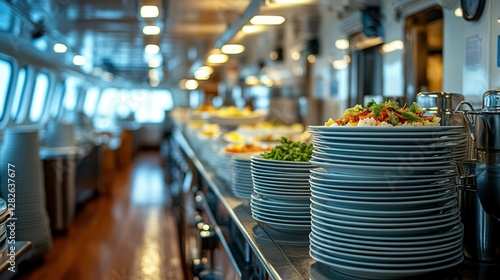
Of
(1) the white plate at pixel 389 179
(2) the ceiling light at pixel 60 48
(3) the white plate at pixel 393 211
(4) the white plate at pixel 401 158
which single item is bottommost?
(3) the white plate at pixel 393 211

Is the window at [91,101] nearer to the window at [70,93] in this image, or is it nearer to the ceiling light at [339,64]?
→ the window at [70,93]

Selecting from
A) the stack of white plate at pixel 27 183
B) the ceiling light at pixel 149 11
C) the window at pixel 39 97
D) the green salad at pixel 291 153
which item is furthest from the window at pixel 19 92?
the green salad at pixel 291 153

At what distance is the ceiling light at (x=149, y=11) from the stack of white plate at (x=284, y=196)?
2104 mm

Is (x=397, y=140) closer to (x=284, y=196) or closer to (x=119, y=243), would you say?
(x=284, y=196)

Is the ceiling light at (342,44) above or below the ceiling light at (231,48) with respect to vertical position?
above

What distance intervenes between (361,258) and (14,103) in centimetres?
957

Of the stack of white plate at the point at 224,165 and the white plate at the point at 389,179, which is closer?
the white plate at the point at 389,179

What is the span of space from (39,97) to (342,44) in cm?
756

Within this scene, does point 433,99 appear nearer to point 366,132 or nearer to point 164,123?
point 366,132

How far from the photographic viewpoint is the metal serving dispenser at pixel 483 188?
1302mm

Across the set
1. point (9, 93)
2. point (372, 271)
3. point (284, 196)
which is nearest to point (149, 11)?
point (284, 196)

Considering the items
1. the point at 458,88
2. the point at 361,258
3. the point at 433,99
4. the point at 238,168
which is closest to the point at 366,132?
the point at 361,258

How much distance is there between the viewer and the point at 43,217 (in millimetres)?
5137

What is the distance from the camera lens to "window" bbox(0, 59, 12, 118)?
8.52 metres
